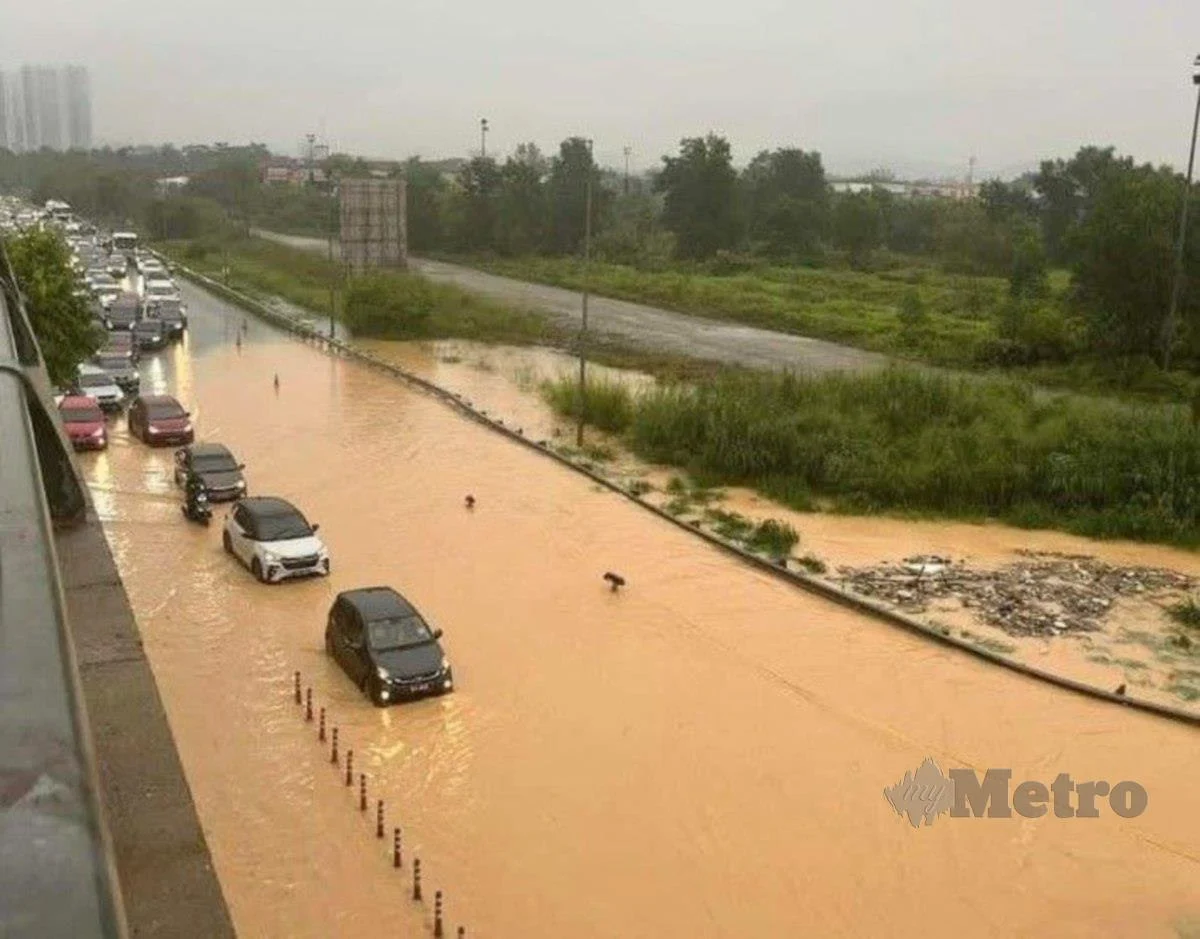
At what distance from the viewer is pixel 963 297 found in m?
53.8

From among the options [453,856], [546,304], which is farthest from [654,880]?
[546,304]

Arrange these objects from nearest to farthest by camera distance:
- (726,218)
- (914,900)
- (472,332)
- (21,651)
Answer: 1. (21,651)
2. (914,900)
3. (472,332)
4. (726,218)

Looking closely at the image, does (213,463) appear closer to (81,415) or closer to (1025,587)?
(81,415)

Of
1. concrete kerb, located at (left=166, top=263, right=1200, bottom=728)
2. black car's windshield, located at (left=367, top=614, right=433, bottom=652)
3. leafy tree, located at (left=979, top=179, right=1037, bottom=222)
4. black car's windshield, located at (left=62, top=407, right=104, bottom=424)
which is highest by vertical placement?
leafy tree, located at (left=979, top=179, right=1037, bottom=222)

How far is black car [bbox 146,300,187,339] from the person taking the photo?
40938 mm

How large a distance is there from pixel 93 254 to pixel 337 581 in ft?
197

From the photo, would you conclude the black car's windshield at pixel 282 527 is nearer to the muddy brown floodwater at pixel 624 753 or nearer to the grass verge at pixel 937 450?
the muddy brown floodwater at pixel 624 753

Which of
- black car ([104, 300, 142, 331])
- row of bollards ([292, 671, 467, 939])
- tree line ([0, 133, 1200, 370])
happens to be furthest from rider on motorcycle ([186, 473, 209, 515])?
tree line ([0, 133, 1200, 370])

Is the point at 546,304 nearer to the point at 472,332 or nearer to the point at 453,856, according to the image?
the point at 472,332

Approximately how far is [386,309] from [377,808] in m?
34.1

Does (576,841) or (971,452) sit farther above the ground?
(971,452)

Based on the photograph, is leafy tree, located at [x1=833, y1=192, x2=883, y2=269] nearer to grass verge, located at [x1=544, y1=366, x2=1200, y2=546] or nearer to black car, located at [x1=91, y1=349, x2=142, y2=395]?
grass verge, located at [x1=544, y1=366, x2=1200, y2=546]

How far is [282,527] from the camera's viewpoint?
17.2 meters

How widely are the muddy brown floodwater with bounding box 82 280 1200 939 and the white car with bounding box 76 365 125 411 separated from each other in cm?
770
